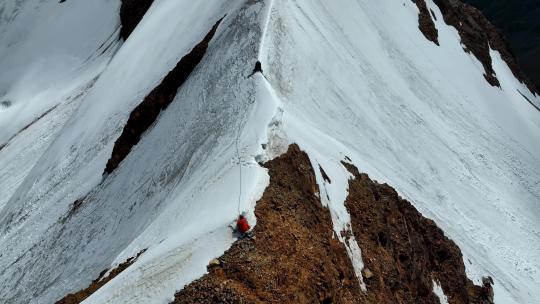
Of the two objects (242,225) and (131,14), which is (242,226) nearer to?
(242,225)

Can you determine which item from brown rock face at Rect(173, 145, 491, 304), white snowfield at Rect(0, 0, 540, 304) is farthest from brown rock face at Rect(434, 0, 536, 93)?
brown rock face at Rect(173, 145, 491, 304)

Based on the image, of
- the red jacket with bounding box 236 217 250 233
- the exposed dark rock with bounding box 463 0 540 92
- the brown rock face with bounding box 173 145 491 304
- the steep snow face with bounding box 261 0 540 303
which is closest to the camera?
the brown rock face with bounding box 173 145 491 304

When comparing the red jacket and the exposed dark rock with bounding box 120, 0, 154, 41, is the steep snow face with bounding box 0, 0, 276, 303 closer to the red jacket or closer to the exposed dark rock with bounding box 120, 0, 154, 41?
the red jacket

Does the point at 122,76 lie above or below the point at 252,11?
below

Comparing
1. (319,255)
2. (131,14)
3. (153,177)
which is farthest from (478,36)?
(319,255)

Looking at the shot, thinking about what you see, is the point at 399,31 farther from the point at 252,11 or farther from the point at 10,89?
the point at 10,89

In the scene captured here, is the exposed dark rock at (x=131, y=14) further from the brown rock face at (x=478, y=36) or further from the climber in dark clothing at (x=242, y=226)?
the climber in dark clothing at (x=242, y=226)

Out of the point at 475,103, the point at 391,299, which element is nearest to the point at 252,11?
the point at 391,299
